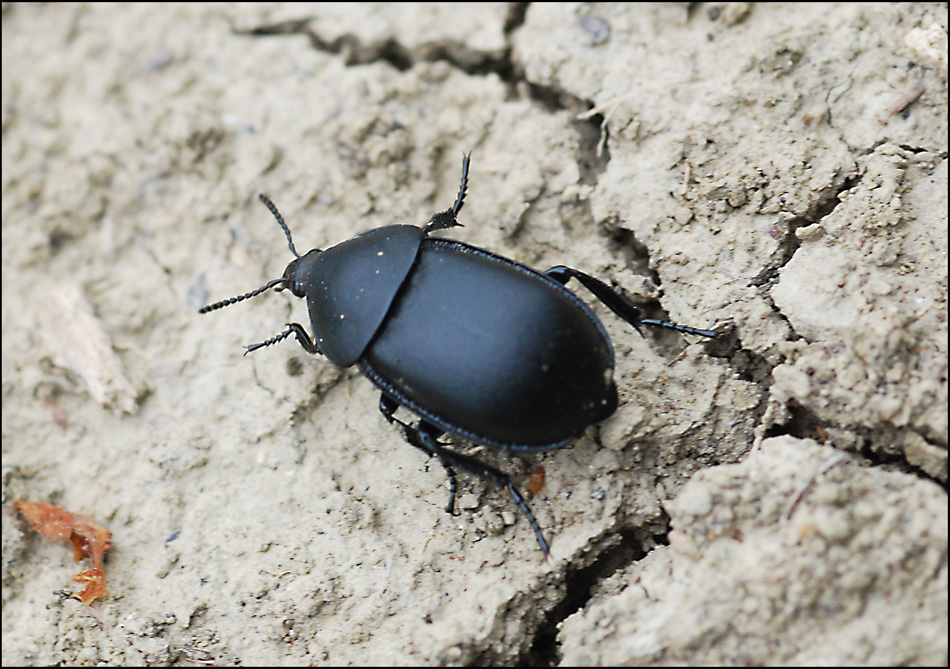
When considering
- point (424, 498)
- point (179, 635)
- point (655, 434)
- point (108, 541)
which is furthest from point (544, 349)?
point (108, 541)

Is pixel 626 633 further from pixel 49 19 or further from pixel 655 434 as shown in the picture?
pixel 49 19

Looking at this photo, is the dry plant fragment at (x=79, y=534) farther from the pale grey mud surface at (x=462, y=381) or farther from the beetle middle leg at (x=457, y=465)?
the beetle middle leg at (x=457, y=465)

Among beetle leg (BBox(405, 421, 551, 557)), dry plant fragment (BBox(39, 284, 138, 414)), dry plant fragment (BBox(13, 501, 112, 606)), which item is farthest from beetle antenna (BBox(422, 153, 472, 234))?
dry plant fragment (BBox(13, 501, 112, 606))

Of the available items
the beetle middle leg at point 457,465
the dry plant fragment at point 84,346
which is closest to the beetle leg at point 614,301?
the beetle middle leg at point 457,465

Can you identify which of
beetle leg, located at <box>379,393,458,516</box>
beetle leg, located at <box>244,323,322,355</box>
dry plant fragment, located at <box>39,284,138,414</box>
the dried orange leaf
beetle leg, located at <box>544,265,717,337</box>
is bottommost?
the dried orange leaf

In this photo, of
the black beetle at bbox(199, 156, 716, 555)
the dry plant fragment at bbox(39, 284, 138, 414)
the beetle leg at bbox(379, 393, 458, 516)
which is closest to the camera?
the black beetle at bbox(199, 156, 716, 555)

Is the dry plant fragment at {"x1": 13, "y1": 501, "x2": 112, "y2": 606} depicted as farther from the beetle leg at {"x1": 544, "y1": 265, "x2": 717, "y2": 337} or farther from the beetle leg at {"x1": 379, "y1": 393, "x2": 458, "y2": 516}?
the beetle leg at {"x1": 544, "y1": 265, "x2": 717, "y2": 337}

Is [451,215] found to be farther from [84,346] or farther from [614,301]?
[84,346]
